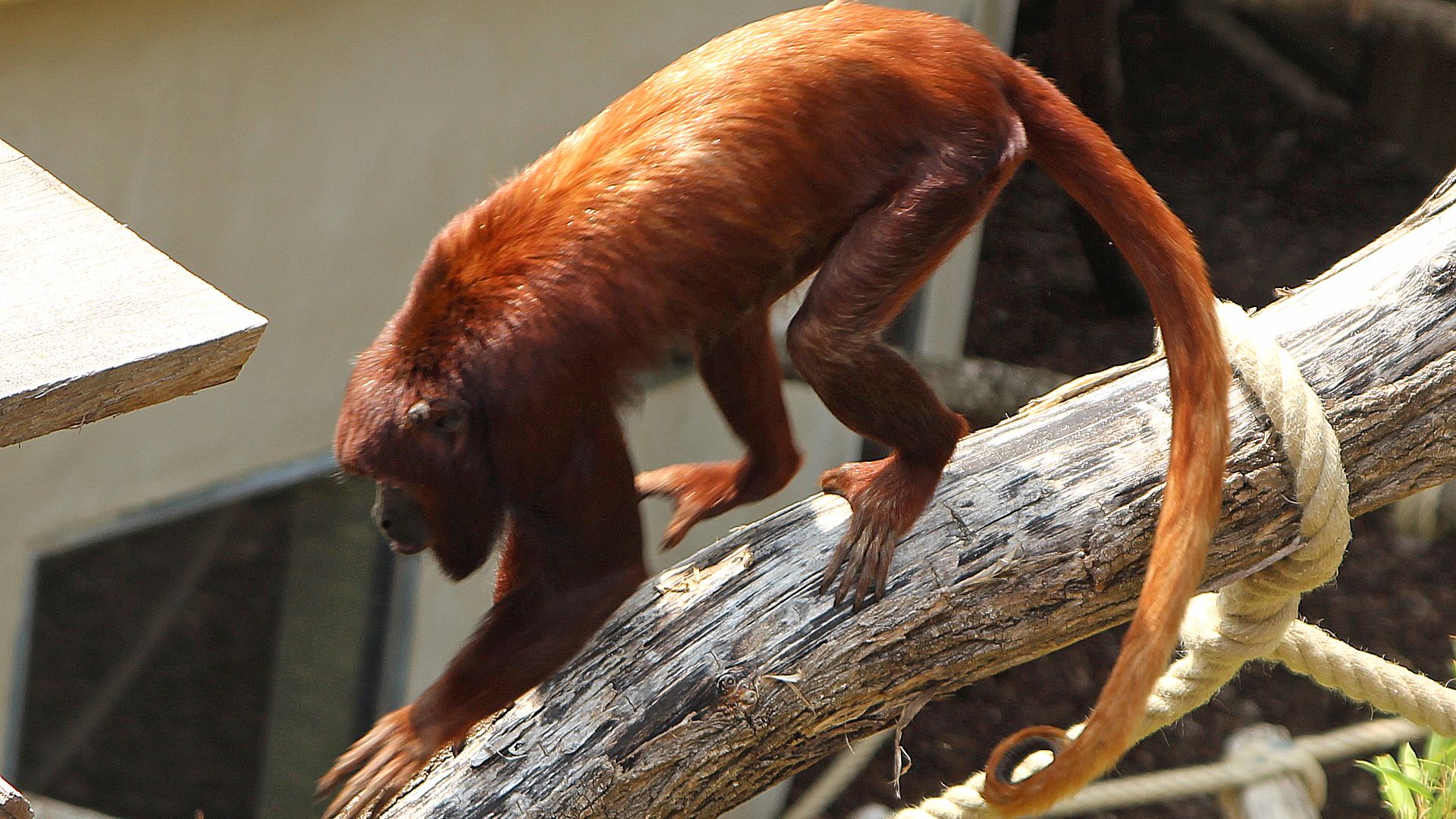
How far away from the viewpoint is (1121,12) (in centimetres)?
907

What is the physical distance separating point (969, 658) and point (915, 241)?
0.54 metres

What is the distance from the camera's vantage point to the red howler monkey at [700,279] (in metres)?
2.02

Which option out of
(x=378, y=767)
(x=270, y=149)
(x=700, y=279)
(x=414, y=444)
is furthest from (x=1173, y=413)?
(x=270, y=149)

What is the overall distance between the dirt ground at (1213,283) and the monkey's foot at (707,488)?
266 cm

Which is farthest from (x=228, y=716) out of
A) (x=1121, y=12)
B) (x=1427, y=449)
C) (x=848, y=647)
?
(x=1121, y=12)

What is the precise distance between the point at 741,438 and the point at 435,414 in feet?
2.03

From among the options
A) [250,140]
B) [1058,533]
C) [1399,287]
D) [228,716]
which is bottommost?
[228,716]

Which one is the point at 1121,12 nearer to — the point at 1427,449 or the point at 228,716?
the point at 228,716

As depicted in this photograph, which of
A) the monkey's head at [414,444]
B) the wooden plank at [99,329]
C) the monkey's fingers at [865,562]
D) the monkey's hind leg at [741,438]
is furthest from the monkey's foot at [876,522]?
the wooden plank at [99,329]

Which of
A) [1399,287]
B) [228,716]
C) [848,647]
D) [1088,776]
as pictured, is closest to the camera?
[1088,776]

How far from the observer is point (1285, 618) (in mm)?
2115

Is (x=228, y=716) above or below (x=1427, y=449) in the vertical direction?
below

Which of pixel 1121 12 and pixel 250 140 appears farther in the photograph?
pixel 1121 12

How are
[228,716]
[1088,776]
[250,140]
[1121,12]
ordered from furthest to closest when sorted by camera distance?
[1121,12]
[228,716]
[250,140]
[1088,776]
